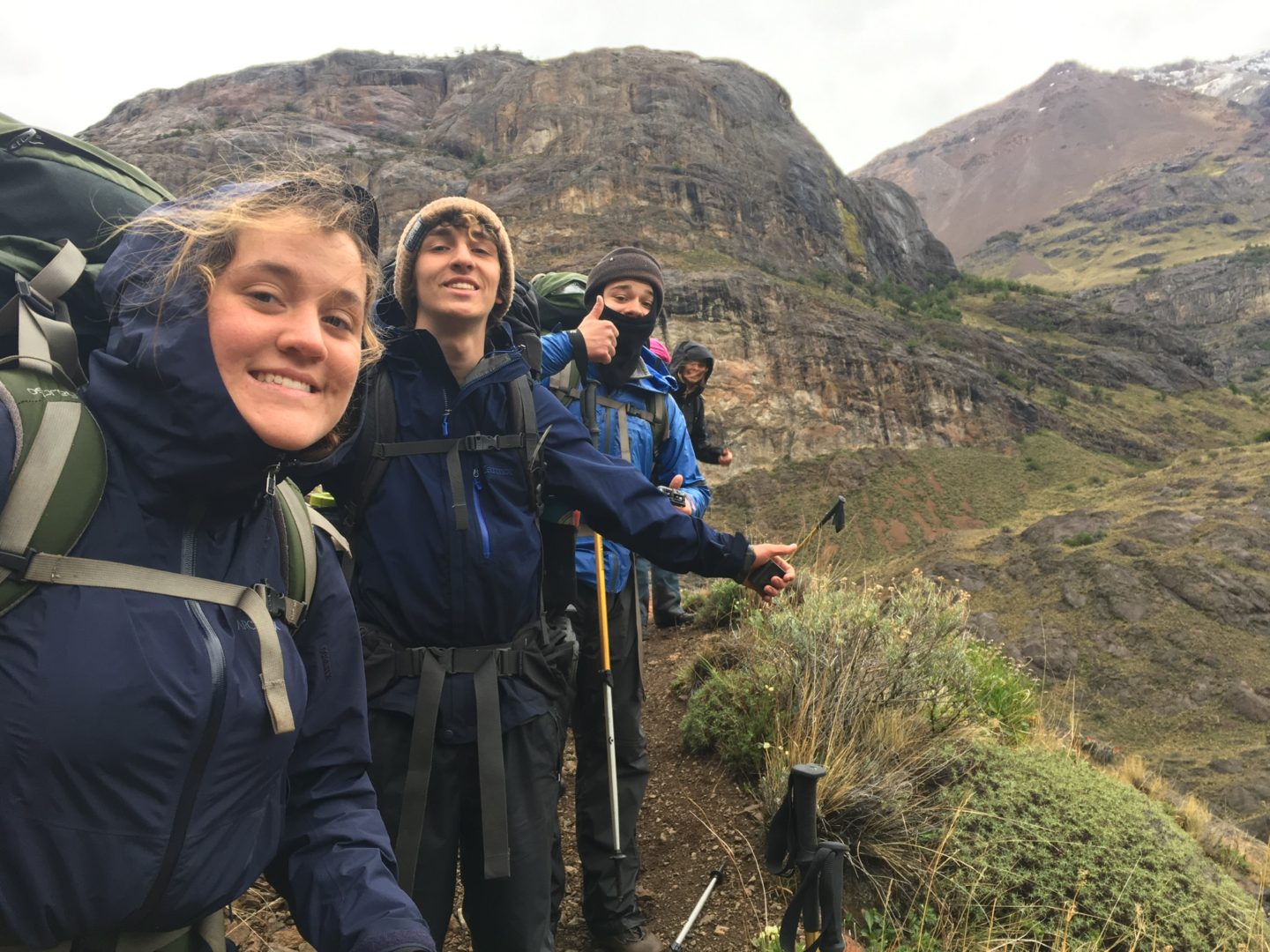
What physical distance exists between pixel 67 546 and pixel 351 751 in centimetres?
57

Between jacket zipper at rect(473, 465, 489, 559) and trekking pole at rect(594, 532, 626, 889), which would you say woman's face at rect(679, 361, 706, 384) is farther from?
jacket zipper at rect(473, 465, 489, 559)

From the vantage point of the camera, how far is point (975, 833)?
309 centimetres

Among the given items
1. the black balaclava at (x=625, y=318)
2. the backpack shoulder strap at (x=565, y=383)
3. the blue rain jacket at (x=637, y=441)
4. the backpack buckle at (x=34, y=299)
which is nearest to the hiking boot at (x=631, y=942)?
the blue rain jacket at (x=637, y=441)

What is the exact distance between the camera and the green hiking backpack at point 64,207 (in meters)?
1.18

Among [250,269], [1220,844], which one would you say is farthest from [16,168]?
[1220,844]

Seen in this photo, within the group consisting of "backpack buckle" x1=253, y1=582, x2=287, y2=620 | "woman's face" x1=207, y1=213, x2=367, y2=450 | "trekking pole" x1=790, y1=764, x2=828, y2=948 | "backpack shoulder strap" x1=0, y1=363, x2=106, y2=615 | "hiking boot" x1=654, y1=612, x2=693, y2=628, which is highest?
"woman's face" x1=207, y1=213, x2=367, y2=450

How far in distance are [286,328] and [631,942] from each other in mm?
2552

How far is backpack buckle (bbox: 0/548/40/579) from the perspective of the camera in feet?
2.91

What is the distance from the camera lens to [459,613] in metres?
1.81

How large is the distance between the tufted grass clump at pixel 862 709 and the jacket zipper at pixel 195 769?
2.59m

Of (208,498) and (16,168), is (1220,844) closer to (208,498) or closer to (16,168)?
(208,498)

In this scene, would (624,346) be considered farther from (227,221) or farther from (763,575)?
(227,221)

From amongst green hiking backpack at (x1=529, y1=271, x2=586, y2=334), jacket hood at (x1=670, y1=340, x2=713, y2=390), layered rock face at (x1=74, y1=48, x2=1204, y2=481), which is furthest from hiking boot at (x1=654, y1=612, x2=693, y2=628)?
layered rock face at (x1=74, y1=48, x2=1204, y2=481)

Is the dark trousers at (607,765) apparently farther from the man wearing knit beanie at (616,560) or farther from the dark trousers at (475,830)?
the dark trousers at (475,830)
